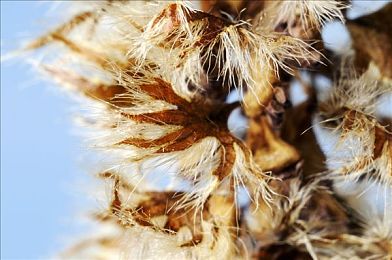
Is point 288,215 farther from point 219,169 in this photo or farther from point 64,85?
point 64,85

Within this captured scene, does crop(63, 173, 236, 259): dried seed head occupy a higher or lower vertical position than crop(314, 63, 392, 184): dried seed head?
lower

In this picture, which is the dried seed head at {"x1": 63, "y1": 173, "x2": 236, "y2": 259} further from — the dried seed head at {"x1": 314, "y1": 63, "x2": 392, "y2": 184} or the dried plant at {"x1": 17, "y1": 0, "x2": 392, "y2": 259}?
the dried seed head at {"x1": 314, "y1": 63, "x2": 392, "y2": 184}

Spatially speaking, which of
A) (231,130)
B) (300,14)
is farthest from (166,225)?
(300,14)

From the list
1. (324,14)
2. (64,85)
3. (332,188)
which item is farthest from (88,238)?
(324,14)

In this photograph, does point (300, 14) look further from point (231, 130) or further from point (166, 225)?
point (166, 225)

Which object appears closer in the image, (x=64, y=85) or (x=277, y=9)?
(x=277, y=9)

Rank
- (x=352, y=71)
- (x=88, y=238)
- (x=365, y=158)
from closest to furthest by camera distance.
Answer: (x=365, y=158) → (x=352, y=71) → (x=88, y=238)

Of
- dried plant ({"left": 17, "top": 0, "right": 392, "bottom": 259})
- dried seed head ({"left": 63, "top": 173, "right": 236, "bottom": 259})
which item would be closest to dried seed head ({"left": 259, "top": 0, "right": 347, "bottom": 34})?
dried plant ({"left": 17, "top": 0, "right": 392, "bottom": 259})

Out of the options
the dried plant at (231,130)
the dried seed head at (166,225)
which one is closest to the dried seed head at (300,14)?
the dried plant at (231,130)
